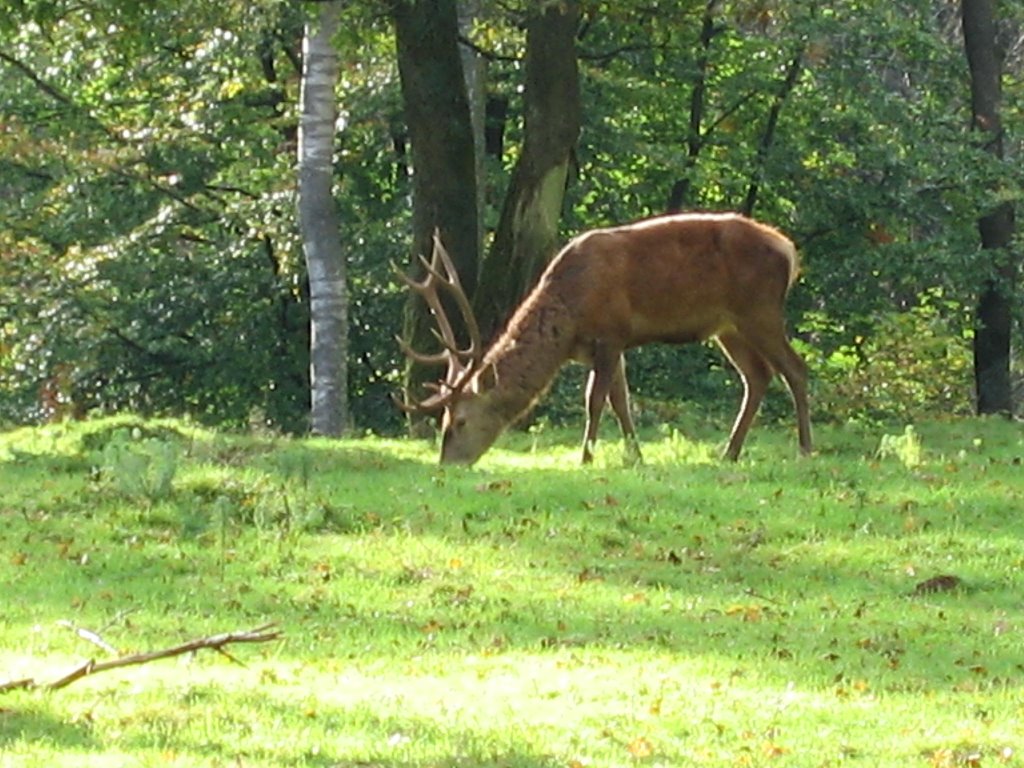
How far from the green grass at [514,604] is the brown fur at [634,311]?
0.47m

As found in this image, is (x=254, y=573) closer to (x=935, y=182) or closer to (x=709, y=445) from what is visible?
(x=709, y=445)

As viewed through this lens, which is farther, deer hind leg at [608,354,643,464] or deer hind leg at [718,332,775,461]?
deer hind leg at [608,354,643,464]

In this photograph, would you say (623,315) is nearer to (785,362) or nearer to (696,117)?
(785,362)

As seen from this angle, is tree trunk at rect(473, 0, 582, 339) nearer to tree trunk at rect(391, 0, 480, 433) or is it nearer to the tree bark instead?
tree trunk at rect(391, 0, 480, 433)

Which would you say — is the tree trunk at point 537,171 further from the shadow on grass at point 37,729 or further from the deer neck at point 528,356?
the shadow on grass at point 37,729

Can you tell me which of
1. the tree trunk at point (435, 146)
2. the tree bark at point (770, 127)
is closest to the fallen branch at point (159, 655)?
the tree trunk at point (435, 146)

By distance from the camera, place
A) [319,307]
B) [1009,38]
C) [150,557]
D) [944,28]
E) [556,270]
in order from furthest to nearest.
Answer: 1. [944,28]
2. [1009,38]
3. [319,307]
4. [556,270]
5. [150,557]

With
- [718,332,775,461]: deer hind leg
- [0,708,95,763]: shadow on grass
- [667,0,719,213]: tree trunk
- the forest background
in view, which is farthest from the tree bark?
[0,708,95,763]: shadow on grass

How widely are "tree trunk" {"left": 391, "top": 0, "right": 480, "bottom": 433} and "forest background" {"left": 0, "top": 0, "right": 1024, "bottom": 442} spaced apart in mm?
4183

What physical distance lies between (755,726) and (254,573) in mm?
3902

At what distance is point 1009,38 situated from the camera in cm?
3350

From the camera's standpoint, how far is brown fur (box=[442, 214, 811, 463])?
1617 centimetres

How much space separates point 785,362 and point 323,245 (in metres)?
5.92

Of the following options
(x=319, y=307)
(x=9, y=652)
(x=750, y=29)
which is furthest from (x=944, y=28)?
(x=9, y=652)
